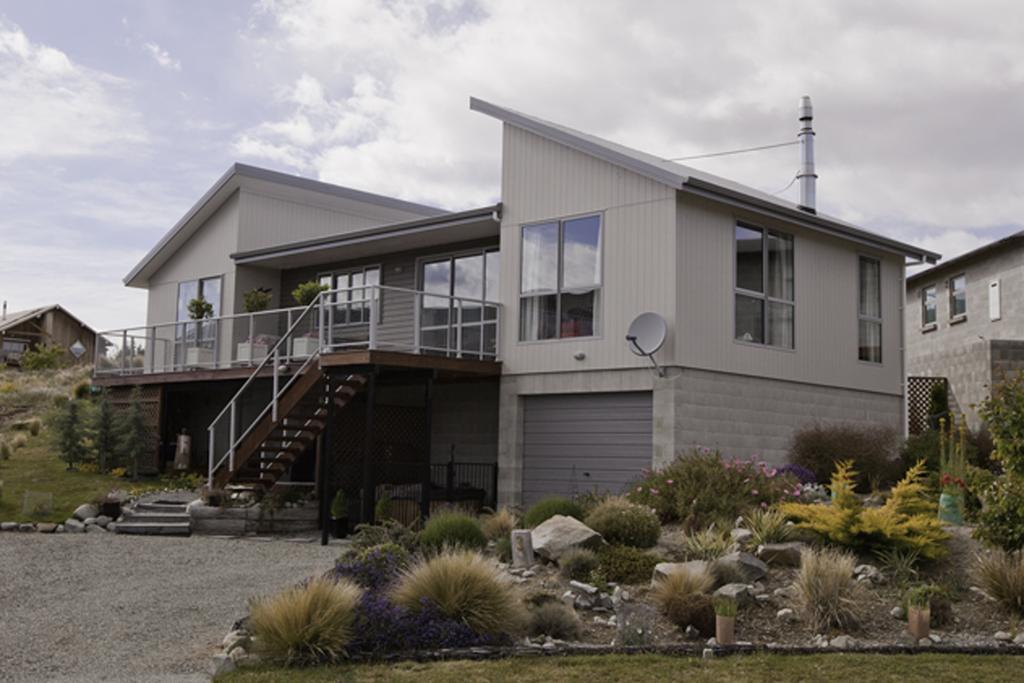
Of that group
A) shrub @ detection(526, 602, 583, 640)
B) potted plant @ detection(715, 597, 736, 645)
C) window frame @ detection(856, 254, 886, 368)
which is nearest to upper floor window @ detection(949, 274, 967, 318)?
window frame @ detection(856, 254, 886, 368)

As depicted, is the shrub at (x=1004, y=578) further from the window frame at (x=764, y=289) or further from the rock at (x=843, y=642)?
the window frame at (x=764, y=289)

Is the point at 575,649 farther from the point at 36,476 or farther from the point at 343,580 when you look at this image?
the point at 36,476

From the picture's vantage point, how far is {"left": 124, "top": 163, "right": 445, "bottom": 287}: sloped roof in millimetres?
24984

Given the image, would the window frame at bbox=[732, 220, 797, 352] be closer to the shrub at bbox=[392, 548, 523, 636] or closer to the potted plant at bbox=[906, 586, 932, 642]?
the potted plant at bbox=[906, 586, 932, 642]

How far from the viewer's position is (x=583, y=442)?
1766 cm

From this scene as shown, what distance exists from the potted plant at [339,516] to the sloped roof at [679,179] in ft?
22.4

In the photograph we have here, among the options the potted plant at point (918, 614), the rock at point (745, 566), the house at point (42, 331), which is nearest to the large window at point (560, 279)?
the rock at point (745, 566)

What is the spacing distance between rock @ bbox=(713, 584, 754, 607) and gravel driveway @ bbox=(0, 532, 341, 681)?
4.47m

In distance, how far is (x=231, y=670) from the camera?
8438 millimetres

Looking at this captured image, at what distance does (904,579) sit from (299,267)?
56.3 ft

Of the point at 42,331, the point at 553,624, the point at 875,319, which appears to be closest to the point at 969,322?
the point at 875,319

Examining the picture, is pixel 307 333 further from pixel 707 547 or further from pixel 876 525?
pixel 876 525

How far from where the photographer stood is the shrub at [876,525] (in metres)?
10.9

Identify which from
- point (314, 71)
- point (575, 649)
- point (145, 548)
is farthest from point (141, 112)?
point (575, 649)
